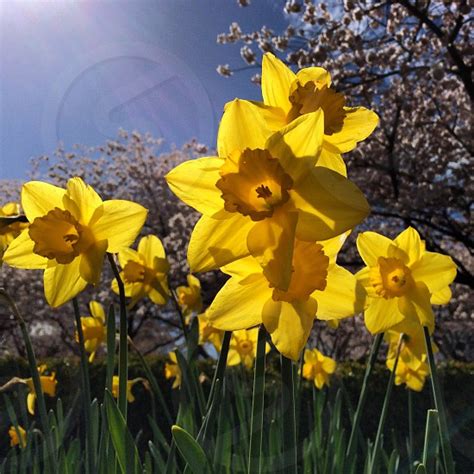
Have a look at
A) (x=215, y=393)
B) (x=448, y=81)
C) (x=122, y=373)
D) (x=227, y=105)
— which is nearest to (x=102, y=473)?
(x=122, y=373)

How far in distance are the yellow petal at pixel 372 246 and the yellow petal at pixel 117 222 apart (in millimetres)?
506

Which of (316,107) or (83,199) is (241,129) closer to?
(316,107)

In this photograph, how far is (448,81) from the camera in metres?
8.02

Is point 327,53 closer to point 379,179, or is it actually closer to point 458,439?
point 379,179

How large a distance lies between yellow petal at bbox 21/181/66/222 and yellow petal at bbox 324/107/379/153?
56 centimetres

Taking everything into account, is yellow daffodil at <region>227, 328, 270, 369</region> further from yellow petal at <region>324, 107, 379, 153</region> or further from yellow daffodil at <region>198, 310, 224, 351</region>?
yellow petal at <region>324, 107, 379, 153</region>

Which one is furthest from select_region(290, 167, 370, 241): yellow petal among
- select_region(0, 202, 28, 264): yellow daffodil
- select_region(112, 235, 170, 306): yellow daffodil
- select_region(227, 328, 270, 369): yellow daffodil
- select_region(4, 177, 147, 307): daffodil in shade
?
select_region(227, 328, 270, 369): yellow daffodil

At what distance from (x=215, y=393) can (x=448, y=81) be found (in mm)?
8159

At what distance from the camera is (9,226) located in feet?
4.02

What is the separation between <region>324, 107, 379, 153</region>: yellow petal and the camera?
0.89 metres

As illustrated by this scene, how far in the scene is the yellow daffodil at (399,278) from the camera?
3.98 ft

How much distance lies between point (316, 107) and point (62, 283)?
59 centimetres

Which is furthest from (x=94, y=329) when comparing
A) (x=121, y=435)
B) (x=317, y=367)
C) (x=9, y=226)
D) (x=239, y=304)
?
(x=239, y=304)

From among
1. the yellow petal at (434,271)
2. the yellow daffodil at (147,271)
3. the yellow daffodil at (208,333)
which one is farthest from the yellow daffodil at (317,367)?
the yellow petal at (434,271)
